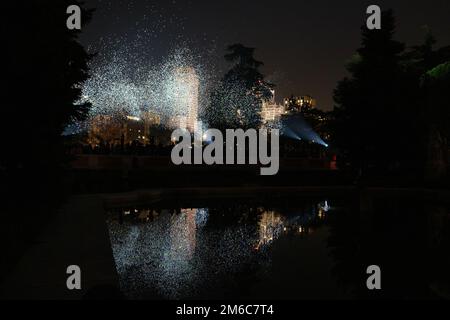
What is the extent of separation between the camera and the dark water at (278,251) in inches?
356

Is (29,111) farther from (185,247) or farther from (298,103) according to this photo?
(298,103)

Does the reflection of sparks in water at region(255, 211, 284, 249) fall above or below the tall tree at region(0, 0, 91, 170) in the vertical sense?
below

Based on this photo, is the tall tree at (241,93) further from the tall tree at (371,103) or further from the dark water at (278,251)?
the dark water at (278,251)

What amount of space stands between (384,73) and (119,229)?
27.9m

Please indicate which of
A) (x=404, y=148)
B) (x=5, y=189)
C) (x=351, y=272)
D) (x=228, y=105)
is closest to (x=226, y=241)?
(x=351, y=272)

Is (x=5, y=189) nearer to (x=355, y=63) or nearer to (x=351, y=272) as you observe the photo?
(x=351, y=272)

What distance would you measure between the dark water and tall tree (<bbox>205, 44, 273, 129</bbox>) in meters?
30.7

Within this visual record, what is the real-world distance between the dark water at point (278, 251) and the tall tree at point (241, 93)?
30.7 meters

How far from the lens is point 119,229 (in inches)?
617

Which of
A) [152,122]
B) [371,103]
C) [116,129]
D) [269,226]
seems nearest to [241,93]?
[371,103]

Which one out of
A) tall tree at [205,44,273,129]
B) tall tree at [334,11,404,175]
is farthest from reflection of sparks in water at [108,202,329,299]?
tall tree at [205,44,273,129]

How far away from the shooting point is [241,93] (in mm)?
52969

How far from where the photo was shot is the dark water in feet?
29.7

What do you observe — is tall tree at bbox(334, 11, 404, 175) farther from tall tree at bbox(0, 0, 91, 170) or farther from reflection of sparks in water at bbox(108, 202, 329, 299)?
tall tree at bbox(0, 0, 91, 170)
